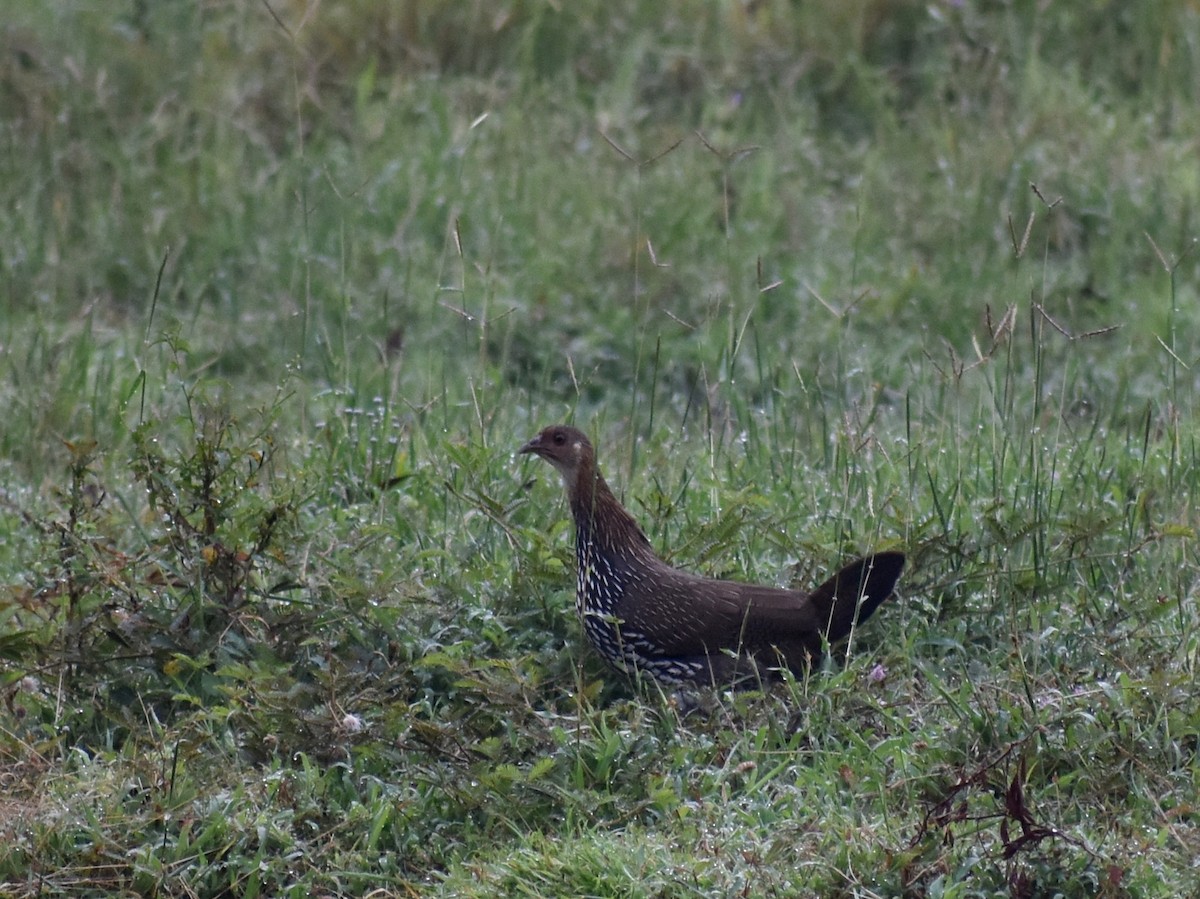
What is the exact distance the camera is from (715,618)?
15.3 feet

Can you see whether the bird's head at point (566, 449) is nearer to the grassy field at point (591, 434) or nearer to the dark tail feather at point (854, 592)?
the grassy field at point (591, 434)

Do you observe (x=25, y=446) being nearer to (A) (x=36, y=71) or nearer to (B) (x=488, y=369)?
(B) (x=488, y=369)

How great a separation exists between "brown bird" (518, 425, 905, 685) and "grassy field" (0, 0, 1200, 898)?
129 millimetres

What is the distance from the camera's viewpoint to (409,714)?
4234 millimetres

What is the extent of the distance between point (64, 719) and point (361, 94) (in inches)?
204

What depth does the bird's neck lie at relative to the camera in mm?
4863

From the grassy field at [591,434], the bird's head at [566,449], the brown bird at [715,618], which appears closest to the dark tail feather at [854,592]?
the brown bird at [715,618]

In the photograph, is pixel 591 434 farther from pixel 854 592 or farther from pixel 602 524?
pixel 854 592

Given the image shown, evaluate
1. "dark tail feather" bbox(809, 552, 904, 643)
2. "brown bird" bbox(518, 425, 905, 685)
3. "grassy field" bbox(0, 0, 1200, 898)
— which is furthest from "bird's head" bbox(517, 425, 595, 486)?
"dark tail feather" bbox(809, 552, 904, 643)

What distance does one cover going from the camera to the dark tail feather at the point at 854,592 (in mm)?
4508

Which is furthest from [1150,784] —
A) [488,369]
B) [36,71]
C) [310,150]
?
[36,71]

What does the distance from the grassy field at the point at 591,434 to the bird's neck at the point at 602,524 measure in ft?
0.33

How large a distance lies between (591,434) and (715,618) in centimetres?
145

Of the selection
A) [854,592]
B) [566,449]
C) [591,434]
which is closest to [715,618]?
[854,592]
